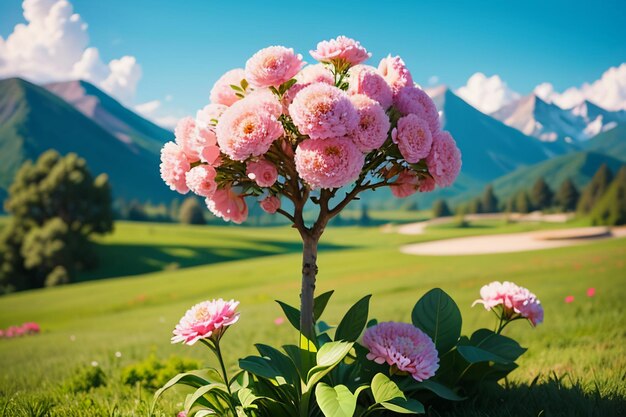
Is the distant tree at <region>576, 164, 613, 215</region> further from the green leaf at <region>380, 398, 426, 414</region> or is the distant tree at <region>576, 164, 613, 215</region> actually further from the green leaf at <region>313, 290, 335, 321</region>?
the green leaf at <region>380, 398, 426, 414</region>

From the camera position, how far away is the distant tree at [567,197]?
56.1 m

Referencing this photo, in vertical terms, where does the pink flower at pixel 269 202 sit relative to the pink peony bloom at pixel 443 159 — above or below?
below

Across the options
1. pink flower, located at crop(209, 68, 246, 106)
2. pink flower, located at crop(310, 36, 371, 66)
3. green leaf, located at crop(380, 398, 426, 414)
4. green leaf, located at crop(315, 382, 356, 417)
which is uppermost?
pink flower, located at crop(310, 36, 371, 66)

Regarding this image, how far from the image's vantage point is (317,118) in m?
2.19

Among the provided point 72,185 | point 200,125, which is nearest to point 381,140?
point 200,125

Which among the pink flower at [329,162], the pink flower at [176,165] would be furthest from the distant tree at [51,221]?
the pink flower at [329,162]

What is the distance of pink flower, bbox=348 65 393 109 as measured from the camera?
8.29 ft

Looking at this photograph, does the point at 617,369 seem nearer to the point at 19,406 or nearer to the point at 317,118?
the point at 317,118

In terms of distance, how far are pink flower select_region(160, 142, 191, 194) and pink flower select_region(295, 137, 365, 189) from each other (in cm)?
75

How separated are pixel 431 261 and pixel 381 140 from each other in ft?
64.8

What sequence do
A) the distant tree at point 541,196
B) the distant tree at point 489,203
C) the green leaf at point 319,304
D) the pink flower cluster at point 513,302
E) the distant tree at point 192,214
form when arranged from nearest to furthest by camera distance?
1. the green leaf at point 319,304
2. the pink flower cluster at point 513,302
3. the distant tree at point 541,196
4. the distant tree at point 192,214
5. the distant tree at point 489,203

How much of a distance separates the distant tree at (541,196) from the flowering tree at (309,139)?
6129 centimetres

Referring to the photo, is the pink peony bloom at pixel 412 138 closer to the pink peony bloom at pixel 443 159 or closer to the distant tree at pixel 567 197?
the pink peony bloom at pixel 443 159

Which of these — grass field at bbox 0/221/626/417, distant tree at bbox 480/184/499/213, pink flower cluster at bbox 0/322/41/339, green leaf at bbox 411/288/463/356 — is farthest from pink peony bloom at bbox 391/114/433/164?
distant tree at bbox 480/184/499/213
